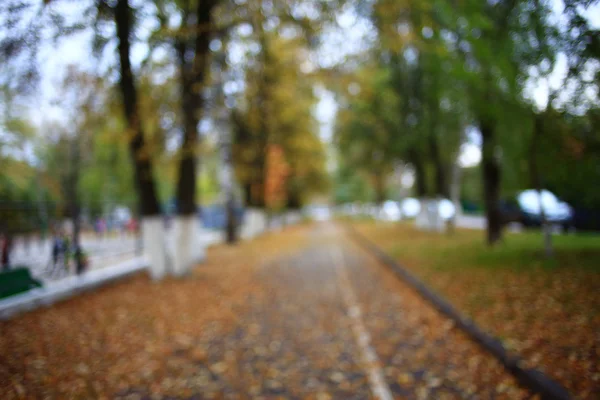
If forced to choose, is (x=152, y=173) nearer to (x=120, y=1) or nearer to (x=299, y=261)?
(x=120, y=1)

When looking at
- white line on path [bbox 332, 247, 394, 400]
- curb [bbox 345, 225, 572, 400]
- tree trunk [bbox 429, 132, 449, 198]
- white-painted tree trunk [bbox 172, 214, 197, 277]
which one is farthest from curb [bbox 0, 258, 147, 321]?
tree trunk [bbox 429, 132, 449, 198]

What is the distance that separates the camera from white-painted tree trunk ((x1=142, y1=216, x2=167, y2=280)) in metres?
8.55

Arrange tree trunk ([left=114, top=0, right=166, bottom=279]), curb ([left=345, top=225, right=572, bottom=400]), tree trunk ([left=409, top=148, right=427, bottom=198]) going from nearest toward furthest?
curb ([left=345, top=225, right=572, bottom=400]) < tree trunk ([left=114, top=0, right=166, bottom=279]) < tree trunk ([left=409, top=148, right=427, bottom=198])

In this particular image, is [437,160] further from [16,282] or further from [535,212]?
[16,282]

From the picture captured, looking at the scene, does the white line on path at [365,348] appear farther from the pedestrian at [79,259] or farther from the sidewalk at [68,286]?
the pedestrian at [79,259]

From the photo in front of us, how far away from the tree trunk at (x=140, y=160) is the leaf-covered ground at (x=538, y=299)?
6.30 m

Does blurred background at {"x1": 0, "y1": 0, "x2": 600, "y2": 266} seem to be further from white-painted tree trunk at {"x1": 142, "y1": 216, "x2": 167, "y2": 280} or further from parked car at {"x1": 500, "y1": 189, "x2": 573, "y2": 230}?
parked car at {"x1": 500, "y1": 189, "x2": 573, "y2": 230}

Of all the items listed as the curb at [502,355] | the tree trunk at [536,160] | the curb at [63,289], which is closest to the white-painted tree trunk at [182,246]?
the curb at [63,289]

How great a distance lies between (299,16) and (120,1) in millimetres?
3434

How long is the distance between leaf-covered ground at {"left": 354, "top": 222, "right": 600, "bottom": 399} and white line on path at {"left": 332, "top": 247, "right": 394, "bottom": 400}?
5.00 feet

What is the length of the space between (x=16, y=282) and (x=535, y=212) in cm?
1977

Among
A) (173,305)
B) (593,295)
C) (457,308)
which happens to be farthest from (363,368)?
(173,305)

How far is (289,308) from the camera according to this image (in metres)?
6.84

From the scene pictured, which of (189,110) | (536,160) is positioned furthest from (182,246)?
(536,160)
